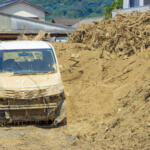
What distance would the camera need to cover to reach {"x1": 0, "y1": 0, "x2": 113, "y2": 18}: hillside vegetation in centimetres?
11619

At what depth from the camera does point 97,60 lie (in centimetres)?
1570

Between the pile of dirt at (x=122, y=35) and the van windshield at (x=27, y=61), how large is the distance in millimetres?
5296

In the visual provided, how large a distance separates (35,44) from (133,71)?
13.8 ft

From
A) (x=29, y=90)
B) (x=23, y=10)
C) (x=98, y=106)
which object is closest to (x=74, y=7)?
(x=23, y=10)

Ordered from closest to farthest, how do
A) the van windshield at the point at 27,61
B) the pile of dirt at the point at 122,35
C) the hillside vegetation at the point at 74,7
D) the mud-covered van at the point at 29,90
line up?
the mud-covered van at the point at 29,90 < the van windshield at the point at 27,61 < the pile of dirt at the point at 122,35 < the hillside vegetation at the point at 74,7

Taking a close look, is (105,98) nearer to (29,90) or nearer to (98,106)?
(98,106)

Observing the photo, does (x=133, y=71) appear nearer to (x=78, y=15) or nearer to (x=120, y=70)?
(x=120, y=70)

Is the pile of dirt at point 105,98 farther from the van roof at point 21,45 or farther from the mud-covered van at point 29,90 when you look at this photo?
the van roof at point 21,45

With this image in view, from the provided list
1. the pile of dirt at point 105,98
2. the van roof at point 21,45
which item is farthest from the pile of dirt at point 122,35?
the van roof at point 21,45

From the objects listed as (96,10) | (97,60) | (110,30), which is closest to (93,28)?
(110,30)

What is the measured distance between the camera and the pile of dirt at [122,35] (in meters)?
15.6

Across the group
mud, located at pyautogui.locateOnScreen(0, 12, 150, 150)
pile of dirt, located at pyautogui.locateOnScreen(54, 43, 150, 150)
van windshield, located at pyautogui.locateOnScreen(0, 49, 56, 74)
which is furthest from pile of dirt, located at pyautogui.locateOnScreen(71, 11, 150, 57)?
van windshield, located at pyautogui.locateOnScreen(0, 49, 56, 74)

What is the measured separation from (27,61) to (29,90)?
152 centimetres

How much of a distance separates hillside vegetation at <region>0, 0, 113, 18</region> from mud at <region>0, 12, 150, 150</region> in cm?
9687
